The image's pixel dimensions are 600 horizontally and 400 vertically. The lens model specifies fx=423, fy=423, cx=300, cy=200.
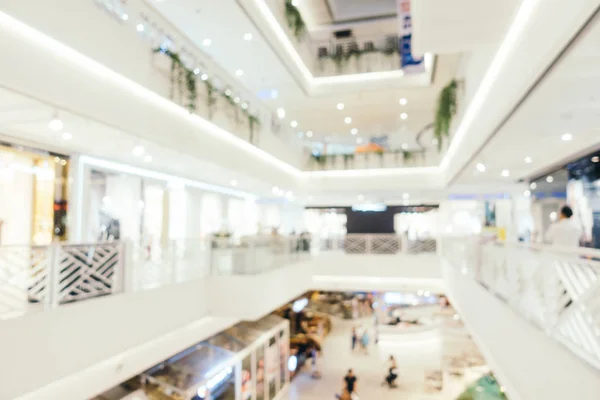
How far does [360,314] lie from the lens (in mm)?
23250

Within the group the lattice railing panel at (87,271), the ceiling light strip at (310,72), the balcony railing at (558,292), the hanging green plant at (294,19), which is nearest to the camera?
the balcony railing at (558,292)

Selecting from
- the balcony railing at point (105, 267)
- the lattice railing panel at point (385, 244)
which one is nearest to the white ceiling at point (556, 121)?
the lattice railing panel at point (385, 244)

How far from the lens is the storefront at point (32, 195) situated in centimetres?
752

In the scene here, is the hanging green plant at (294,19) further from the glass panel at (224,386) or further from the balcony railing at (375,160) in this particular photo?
the glass panel at (224,386)

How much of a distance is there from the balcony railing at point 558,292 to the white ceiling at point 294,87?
820 cm

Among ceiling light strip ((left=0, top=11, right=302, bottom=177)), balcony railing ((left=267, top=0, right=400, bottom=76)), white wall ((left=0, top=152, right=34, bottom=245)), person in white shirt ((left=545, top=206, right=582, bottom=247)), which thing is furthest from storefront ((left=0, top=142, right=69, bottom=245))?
balcony railing ((left=267, top=0, right=400, bottom=76))

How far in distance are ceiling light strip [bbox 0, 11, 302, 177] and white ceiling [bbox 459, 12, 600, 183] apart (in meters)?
6.02

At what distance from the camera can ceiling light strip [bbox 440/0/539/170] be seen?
4.70 m

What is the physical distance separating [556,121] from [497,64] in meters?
1.22

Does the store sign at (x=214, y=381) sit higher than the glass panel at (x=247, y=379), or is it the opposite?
the store sign at (x=214, y=381)

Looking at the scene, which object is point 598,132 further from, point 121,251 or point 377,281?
point 377,281

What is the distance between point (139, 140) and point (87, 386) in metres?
4.07

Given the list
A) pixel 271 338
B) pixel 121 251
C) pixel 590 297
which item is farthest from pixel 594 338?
pixel 271 338

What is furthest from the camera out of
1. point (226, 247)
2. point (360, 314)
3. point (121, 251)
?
point (360, 314)
